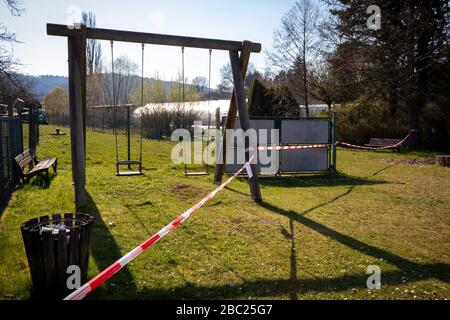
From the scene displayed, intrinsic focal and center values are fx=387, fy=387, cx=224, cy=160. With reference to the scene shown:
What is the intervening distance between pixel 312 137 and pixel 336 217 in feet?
18.1

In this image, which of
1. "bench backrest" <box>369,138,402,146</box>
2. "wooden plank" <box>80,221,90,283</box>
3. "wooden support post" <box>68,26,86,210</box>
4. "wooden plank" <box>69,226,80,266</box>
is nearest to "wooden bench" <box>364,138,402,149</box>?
"bench backrest" <box>369,138,402,146</box>

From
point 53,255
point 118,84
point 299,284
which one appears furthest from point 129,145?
point 299,284

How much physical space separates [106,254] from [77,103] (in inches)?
126

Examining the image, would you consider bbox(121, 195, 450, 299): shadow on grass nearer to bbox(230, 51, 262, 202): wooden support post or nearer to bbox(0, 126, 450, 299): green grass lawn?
bbox(0, 126, 450, 299): green grass lawn

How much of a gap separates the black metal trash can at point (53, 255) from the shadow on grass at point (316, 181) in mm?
7455

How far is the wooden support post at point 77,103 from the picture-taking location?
272 inches

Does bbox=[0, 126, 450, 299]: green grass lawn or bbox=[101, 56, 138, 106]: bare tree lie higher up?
bbox=[101, 56, 138, 106]: bare tree

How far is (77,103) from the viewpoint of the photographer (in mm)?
7004

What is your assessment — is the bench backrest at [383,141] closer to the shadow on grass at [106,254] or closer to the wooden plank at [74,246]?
the shadow on grass at [106,254]

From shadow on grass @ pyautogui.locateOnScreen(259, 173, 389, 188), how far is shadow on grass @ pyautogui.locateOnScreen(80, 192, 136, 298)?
5.63 metres

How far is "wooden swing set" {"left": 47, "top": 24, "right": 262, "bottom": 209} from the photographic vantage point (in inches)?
272

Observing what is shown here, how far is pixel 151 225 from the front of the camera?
249 inches

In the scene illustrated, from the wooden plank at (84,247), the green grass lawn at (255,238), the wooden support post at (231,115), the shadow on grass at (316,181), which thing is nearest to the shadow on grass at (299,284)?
the green grass lawn at (255,238)
